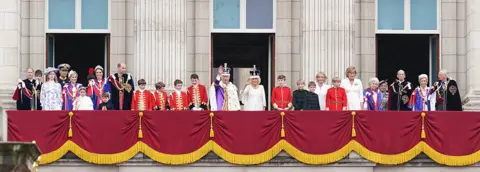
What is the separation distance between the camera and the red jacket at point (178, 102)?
177 ft

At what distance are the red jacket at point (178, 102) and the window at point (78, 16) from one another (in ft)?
22.4

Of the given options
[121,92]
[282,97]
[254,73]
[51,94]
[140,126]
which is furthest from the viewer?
[254,73]

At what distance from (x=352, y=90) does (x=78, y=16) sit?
36.7 ft

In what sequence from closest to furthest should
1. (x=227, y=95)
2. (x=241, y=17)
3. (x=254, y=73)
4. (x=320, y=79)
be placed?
(x=227, y=95) → (x=320, y=79) → (x=254, y=73) → (x=241, y=17)

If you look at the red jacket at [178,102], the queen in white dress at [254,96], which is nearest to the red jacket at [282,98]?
the queen in white dress at [254,96]

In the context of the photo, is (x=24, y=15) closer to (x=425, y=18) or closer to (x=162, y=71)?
(x=162, y=71)

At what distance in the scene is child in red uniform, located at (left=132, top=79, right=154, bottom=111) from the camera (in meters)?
53.8

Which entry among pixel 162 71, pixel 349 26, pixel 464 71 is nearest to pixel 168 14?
pixel 162 71

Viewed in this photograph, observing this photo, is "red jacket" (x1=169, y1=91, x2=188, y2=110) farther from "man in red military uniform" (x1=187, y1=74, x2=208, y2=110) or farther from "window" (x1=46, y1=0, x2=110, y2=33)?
"window" (x1=46, y1=0, x2=110, y2=33)

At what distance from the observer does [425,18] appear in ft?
198

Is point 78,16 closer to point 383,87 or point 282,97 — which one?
point 282,97

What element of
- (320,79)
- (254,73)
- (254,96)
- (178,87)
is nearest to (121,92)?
(178,87)

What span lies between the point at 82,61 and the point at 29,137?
845 centimetres

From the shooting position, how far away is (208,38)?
197 feet
